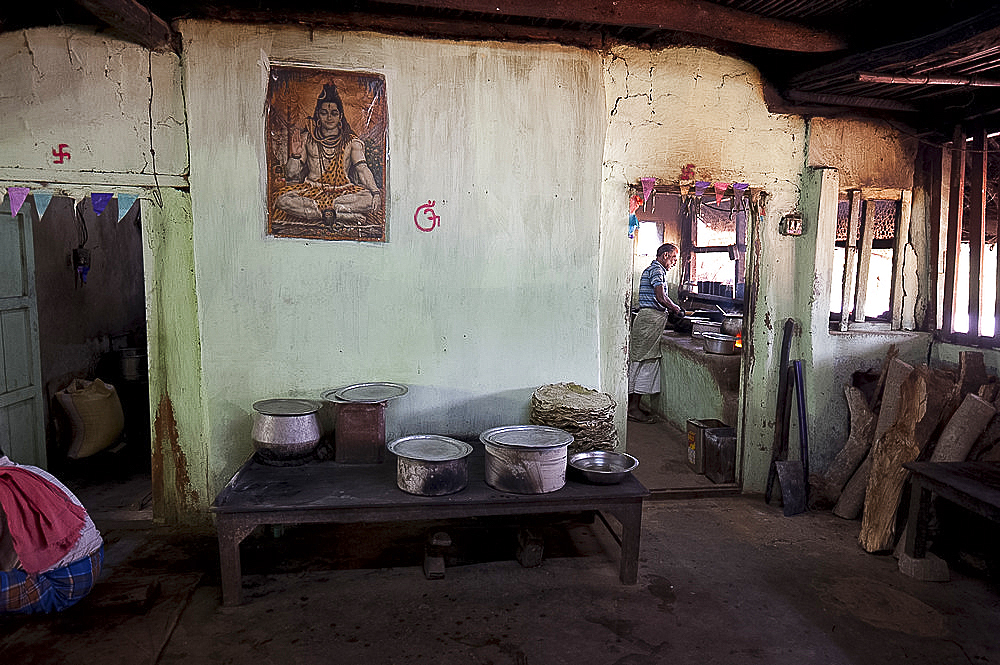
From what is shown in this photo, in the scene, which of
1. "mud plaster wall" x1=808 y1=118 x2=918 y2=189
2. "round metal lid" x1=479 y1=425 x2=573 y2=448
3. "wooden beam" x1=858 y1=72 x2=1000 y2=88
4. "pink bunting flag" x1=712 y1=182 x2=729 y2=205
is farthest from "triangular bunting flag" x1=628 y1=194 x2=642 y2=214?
"round metal lid" x1=479 y1=425 x2=573 y2=448

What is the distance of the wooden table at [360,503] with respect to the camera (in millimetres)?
3414

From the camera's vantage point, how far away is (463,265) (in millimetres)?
4531

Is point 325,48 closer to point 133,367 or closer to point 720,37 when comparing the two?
point 720,37

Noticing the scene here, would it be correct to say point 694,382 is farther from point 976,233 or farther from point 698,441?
point 976,233

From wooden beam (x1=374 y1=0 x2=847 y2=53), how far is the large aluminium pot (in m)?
2.68

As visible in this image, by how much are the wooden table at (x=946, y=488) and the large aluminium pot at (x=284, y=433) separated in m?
3.88

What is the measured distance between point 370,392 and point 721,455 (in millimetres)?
3253

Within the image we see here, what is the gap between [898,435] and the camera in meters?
4.49

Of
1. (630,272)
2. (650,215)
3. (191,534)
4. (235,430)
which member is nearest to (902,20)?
(630,272)

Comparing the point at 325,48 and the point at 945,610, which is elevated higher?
the point at 325,48

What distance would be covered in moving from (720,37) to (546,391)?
2.72m

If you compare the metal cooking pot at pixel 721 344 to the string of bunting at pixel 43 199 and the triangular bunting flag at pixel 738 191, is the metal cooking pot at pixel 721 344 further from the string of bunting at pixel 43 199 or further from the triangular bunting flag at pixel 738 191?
the string of bunting at pixel 43 199

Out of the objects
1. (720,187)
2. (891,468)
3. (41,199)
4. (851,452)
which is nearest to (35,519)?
(41,199)

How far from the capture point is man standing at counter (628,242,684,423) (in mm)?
7629
